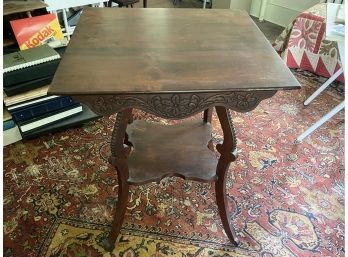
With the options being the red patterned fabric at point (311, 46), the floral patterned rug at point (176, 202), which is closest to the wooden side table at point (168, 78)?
the floral patterned rug at point (176, 202)

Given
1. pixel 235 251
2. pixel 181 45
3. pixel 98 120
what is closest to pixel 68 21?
pixel 98 120

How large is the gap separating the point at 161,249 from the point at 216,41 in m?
0.88

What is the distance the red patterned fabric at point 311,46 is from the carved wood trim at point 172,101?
174 cm

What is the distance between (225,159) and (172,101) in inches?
14.3

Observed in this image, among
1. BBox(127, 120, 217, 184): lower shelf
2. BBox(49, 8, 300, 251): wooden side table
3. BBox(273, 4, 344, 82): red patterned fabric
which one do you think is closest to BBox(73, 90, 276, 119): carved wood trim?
BBox(49, 8, 300, 251): wooden side table

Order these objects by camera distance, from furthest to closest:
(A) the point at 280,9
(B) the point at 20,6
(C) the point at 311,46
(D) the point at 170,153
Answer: (A) the point at 280,9 → (C) the point at 311,46 → (B) the point at 20,6 → (D) the point at 170,153

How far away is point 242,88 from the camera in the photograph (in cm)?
78

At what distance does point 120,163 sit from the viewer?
101 centimetres

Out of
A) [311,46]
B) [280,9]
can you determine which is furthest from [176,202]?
[280,9]

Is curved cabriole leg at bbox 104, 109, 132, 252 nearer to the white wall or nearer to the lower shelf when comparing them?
the lower shelf

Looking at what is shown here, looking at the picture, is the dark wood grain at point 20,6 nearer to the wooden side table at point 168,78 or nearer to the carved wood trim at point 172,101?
the wooden side table at point 168,78

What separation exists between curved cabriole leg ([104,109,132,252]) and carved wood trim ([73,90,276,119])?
0.09 metres

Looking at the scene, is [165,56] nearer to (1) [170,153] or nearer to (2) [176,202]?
(1) [170,153]

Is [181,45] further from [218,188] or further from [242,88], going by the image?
[218,188]
